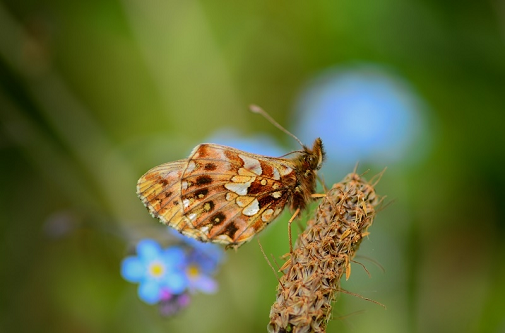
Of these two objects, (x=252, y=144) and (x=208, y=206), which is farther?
(x=252, y=144)

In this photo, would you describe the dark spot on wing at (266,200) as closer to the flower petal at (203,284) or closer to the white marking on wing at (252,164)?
the white marking on wing at (252,164)

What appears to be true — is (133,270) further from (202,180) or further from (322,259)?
(322,259)

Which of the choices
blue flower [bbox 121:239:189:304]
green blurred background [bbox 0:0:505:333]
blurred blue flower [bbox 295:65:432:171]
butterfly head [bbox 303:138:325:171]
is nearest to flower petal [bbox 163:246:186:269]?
blue flower [bbox 121:239:189:304]

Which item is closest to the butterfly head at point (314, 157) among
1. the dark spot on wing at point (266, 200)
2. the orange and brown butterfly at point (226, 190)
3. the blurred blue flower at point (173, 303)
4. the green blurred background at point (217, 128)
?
the orange and brown butterfly at point (226, 190)

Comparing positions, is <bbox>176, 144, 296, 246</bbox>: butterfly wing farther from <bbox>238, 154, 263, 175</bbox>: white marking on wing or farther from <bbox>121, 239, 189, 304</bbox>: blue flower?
<bbox>121, 239, 189, 304</bbox>: blue flower

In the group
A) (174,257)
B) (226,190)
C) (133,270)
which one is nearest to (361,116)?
(226,190)

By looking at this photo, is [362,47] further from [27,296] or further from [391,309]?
[27,296]
